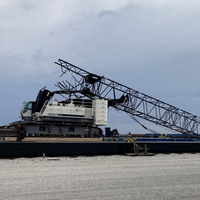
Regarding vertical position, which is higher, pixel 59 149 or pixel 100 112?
pixel 100 112

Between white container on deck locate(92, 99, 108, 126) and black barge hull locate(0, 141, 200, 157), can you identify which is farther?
white container on deck locate(92, 99, 108, 126)

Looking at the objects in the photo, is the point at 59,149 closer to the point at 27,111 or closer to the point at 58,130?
the point at 58,130

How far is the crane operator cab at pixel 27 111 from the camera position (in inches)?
960

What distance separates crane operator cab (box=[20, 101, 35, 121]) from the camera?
2439cm

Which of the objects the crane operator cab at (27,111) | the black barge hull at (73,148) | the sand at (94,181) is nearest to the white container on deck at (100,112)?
the crane operator cab at (27,111)

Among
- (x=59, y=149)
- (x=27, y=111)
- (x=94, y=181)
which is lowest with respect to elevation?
(x=94, y=181)

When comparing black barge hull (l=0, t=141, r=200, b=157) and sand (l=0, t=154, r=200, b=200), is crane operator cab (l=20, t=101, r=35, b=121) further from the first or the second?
sand (l=0, t=154, r=200, b=200)

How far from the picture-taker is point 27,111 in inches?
965

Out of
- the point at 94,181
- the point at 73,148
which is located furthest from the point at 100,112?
the point at 94,181

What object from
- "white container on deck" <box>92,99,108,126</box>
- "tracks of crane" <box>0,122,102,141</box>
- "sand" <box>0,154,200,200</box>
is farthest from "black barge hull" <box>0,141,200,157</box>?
"white container on deck" <box>92,99,108,126</box>

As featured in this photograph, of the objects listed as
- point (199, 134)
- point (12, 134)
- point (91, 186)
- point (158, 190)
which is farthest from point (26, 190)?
point (199, 134)

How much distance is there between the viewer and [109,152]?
55.6ft

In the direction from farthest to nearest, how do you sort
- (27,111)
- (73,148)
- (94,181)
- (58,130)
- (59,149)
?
(27,111)
(58,130)
(73,148)
(59,149)
(94,181)

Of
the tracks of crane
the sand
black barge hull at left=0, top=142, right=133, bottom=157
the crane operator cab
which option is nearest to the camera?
the sand
